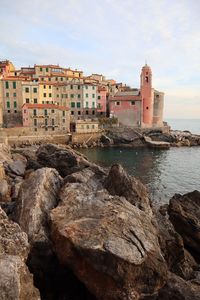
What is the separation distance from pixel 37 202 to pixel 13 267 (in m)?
4.97

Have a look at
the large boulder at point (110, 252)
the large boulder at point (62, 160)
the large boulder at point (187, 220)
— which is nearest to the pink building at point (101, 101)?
the large boulder at point (62, 160)

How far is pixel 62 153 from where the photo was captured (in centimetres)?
2550

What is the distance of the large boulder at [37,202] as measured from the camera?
Answer: 10.2 metres

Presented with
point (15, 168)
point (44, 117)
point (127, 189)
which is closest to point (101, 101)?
point (44, 117)

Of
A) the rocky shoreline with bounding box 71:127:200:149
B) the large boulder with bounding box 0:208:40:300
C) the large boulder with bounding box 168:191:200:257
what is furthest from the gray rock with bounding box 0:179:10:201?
the rocky shoreline with bounding box 71:127:200:149

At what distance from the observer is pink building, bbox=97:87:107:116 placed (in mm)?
75856

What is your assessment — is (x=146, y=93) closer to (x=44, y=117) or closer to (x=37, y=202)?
(x=44, y=117)

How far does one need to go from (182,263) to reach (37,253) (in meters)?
6.28

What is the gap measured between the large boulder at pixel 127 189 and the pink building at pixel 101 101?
6328 centimetres

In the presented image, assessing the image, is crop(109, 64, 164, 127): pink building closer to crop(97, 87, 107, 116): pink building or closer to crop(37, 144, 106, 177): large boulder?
crop(97, 87, 107, 116): pink building

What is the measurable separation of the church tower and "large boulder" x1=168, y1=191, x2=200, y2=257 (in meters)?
59.2

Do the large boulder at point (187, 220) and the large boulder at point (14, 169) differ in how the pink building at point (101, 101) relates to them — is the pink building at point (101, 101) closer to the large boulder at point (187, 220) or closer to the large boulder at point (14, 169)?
the large boulder at point (14, 169)

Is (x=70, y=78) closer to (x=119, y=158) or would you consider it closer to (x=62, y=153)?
(x=119, y=158)

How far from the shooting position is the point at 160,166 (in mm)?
42844
